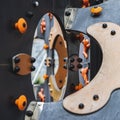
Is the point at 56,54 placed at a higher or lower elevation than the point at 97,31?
lower

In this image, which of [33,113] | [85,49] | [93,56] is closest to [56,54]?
[85,49]

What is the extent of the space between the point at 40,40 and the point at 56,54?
0.20 meters

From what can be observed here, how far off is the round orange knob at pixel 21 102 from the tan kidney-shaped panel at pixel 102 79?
0.14 meters

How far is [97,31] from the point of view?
4.09ft

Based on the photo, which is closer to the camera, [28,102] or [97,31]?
[28,102]

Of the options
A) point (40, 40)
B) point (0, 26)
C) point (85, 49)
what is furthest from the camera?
point (40, 40)

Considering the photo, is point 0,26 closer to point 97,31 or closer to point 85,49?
point 97,31

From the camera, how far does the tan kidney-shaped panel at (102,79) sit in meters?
1.09

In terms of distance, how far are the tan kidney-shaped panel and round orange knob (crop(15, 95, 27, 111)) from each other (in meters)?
0.14

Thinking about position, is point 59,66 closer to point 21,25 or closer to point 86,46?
point 86,46

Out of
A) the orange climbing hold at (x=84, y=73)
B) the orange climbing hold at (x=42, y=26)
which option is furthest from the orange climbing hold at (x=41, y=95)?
the orange climbing hold at (x=42, y=26)

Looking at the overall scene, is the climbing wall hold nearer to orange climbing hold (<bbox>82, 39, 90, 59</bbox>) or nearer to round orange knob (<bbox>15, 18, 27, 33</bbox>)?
round orange knob (<bbox>15, 18, 27, 33</bbox>)

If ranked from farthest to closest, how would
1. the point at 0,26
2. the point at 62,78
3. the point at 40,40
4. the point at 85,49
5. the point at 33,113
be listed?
the point at 40,40
the point at 62,78
the point at 85,49
the point at 33,113
the point at 0,26

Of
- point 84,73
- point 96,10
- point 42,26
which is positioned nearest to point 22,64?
point 96,10
